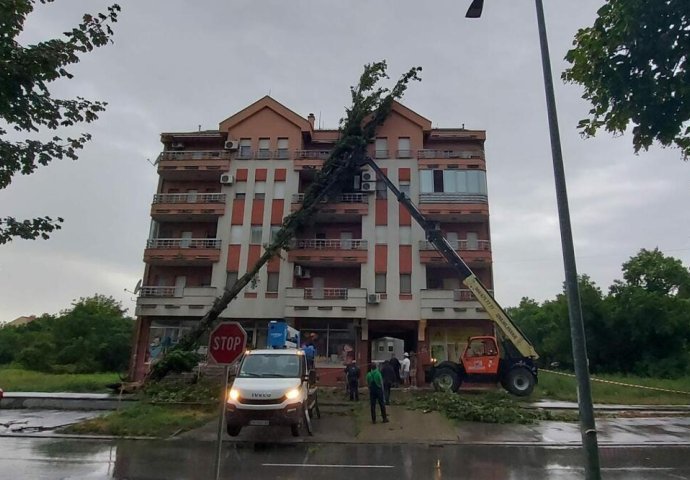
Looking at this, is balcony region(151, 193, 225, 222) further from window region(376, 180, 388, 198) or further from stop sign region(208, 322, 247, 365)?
stop sign region(208, 322, 247, 365)

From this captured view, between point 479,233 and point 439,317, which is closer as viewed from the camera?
point 439,317

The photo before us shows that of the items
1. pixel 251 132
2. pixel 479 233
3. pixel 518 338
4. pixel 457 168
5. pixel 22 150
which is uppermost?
pixel 251 132

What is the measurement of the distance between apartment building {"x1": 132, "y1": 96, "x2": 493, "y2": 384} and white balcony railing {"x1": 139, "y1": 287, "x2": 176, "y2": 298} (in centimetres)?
7

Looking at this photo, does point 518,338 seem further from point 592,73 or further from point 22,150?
point 22,150

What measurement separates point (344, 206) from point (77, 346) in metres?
34.5

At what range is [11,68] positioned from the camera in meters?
5.43

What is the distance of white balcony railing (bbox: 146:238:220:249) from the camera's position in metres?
33.4

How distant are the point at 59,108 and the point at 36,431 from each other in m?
11.8

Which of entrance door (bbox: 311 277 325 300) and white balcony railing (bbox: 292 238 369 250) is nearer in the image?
entrance door (bbox: 311 277 325 300)

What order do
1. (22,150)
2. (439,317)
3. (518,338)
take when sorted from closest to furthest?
1. (22,150)
2. (518,338)
3. (439,317)

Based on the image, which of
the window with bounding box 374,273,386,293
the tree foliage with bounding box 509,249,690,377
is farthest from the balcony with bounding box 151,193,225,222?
the tree foliage with bounding box 509,249,690,377

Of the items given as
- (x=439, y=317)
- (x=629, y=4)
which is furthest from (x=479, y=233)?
(x=629, y=4)

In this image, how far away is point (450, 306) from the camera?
30.3m

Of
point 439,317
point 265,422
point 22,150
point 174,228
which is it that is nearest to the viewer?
point 22,150
